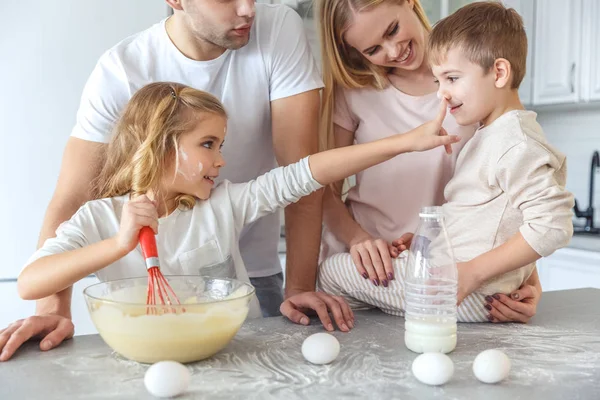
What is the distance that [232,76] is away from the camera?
1.58 meters

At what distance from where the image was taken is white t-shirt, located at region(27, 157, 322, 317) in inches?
52.7

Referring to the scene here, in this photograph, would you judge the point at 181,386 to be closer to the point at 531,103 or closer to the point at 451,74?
the point at 451,74

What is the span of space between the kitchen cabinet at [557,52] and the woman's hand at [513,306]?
6.79 feet

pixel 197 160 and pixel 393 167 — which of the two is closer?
→ pixel 197 160

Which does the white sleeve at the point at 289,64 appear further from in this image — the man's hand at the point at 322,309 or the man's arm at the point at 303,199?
the man's hand at the point at 322,309

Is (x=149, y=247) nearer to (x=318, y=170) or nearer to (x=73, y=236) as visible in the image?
(x=73, y=236)

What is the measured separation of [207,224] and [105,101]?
0.38m

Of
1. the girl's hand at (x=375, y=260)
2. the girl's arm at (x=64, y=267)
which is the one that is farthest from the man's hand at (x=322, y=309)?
the girl's arm at (x=64, y=267)

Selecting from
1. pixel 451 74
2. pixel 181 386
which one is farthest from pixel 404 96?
pixel 181 386

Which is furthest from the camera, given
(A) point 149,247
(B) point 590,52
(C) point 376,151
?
(B) point 590,52

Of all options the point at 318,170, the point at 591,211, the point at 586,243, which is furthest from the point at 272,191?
Result: the point at 591,211

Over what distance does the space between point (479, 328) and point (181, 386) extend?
615 mm

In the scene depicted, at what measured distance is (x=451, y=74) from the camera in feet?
4.50

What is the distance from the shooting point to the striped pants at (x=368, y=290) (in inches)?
50.1
